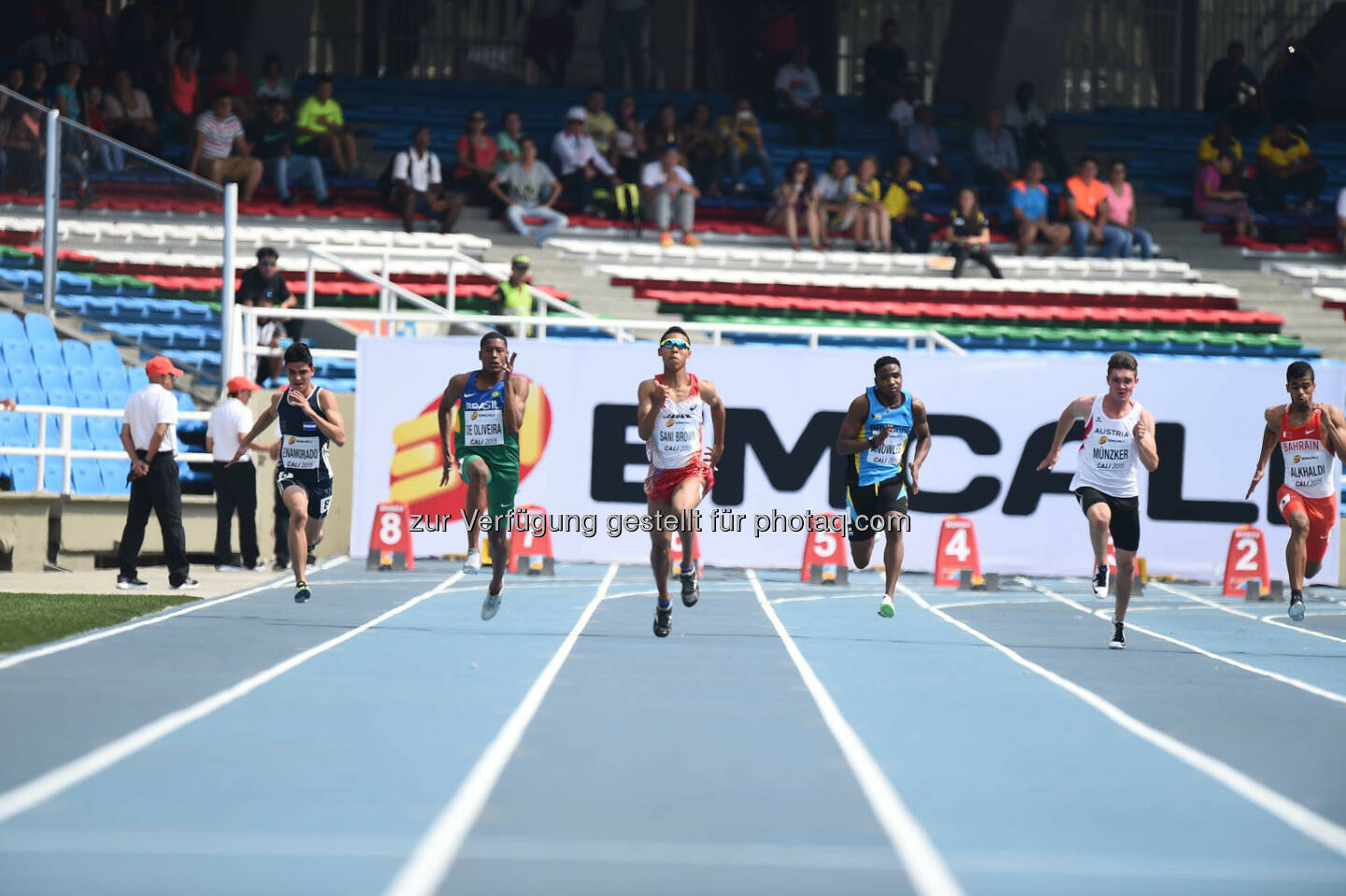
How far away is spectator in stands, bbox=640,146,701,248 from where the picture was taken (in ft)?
84.4

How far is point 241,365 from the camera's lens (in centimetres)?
1756

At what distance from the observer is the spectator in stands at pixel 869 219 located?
26.3 metres

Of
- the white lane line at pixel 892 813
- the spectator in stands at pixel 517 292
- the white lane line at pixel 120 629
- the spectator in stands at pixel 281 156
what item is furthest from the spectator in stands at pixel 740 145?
the white lane line at pixel 892 813

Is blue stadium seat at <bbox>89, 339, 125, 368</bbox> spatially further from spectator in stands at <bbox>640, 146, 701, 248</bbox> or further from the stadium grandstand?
spectator in stands at <bbox>640, 146, 701, 248</bbox>

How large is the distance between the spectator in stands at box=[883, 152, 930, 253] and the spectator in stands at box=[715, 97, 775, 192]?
6.78 ft

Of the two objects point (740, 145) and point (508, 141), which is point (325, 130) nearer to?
point (508, 141)

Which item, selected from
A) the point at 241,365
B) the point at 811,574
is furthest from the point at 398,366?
the point at 811,574

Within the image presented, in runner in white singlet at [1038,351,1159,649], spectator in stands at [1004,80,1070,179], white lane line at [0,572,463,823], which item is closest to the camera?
Result: white lane line at [0,572,463,823]

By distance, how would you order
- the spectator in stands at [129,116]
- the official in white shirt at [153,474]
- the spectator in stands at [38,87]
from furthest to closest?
the spectator in stands at [129,116] → the spectator in stands at [38,87] → the official in white shirt at [153,474]

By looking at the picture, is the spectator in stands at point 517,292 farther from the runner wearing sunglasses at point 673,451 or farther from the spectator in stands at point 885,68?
the spectator in stands at point 885,68

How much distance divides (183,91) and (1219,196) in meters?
16.3

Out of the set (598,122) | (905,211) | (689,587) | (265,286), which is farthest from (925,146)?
(689,587)

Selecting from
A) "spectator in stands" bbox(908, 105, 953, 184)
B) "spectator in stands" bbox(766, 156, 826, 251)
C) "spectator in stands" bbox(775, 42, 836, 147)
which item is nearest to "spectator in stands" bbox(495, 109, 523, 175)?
"spectator in stands" bbox(766, 156, 826, 251)

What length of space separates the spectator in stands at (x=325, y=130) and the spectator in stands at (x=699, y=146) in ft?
16.6
